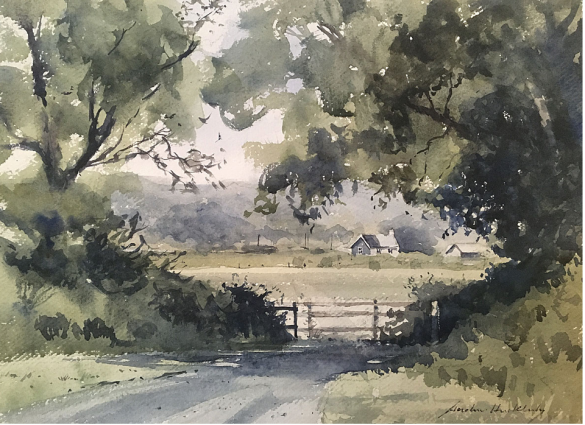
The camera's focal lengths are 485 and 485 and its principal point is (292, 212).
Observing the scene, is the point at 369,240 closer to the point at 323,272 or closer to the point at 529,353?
the point at 323,272

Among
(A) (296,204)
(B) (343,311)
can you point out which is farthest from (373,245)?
(A) (296,204)

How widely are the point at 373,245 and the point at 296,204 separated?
731mm

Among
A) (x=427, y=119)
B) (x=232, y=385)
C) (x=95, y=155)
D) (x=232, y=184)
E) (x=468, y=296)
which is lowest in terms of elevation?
(x=232, y=385)

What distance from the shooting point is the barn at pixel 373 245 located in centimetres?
403

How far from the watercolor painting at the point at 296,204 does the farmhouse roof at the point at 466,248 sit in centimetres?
4

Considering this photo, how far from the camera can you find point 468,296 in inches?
163

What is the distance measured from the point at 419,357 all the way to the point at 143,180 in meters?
2.74

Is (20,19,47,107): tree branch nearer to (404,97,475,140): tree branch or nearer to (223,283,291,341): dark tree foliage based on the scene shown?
(223,283,291,341): dark tree foliage

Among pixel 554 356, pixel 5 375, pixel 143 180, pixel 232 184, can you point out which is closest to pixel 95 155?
pixel 143 180

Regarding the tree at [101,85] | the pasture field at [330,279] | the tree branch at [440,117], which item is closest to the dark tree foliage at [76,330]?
the pasture field at [330,279]

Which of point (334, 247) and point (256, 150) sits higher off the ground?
point (256, 150)

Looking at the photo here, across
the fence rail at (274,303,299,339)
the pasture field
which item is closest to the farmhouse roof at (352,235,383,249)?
the pasture field

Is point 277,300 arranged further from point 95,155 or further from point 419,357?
point 95,155

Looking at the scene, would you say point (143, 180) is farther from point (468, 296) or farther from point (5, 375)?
point (468, 296)
